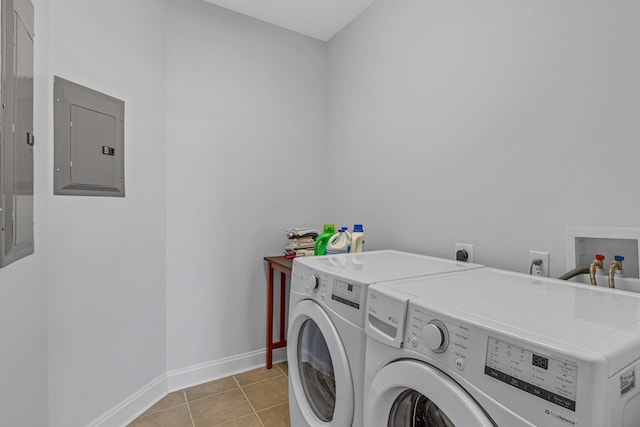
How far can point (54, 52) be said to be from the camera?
1.36 m

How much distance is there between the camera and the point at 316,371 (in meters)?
1.40

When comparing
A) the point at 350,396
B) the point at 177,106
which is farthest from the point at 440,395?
the point at 177,106

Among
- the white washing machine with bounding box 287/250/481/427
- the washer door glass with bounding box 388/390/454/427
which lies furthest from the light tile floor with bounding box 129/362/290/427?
the washer door glass with bounding box 388/390/454/427

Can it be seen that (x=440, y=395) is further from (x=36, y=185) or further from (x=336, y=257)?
(x=36, y=185)

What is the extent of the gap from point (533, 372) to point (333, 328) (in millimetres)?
678

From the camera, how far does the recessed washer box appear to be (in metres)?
1.40

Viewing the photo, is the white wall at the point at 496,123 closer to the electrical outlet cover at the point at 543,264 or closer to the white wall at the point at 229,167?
the electrical outlet cover at the point at 543,264

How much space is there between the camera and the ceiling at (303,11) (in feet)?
7.01

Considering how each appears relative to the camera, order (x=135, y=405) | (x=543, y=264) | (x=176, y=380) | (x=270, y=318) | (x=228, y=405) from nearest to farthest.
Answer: (x=543, y=264) < (x=135, y=405) < (x=228, y=405) < (x=176, y=380) < (x=270, y=318)

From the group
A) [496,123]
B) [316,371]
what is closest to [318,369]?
[316,371]

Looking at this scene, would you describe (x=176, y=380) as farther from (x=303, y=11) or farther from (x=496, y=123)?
(x=303, y=11)

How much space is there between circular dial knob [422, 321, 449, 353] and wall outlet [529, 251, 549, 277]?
Answer: 738 millimetres

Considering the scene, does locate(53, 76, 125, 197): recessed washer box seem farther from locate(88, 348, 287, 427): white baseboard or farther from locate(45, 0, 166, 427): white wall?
locate(88, 348, 287, 427): white baseboard

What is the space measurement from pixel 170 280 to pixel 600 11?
2.40 metres
